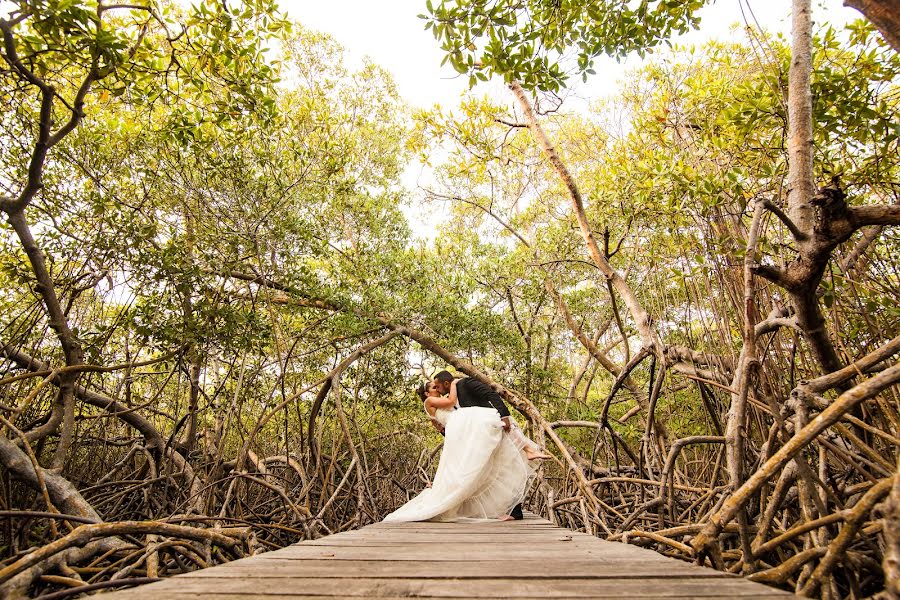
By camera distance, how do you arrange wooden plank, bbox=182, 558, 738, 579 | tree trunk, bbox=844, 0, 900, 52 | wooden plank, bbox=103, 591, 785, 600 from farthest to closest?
1. tree trunk, bbox=844, 0, 900, 52
2. wooden plank, bbox=182, 558, 738, 579
3. wooden plank, bbox=103, 591, 785, 600

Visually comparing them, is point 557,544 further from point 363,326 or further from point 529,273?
point 529,273

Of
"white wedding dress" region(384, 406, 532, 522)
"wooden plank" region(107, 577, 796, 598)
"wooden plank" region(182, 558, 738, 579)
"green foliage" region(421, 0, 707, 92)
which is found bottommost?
"white wedding dress" region(384, 406, 532, 522)

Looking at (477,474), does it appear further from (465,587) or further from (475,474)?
(465,587)

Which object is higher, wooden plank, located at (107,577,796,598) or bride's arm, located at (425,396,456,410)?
bride's arm, located at (425,396,456,410)

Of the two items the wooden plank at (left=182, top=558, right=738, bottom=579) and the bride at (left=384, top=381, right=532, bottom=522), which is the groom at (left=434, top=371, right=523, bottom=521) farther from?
the wooden plank at (left=182, top=558, right=738, bottom=579)

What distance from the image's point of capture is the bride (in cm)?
258

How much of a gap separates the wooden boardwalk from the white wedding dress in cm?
107

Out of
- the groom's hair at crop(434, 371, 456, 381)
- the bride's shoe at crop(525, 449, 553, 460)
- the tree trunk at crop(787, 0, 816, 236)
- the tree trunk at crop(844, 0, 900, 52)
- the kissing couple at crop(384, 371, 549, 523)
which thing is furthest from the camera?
the groom's hair at crop(434, 371, 456, 381)

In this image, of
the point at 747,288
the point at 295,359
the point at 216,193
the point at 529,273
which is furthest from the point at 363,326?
the point at 747,288

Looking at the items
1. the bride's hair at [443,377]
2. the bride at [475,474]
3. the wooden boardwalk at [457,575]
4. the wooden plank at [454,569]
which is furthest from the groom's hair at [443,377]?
the wooden plank at [454,569]

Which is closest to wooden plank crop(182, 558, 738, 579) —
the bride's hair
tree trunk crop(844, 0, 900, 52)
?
tree trunk crop(844, 0, 900, 52)

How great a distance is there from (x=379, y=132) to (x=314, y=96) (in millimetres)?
1018

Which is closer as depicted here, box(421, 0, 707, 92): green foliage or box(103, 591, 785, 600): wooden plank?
box(103, 591, 785, 600): wooden plank

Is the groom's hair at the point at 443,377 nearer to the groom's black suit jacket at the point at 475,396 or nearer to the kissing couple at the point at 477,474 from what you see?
the groom's black suit jacket at the point at 475,396
